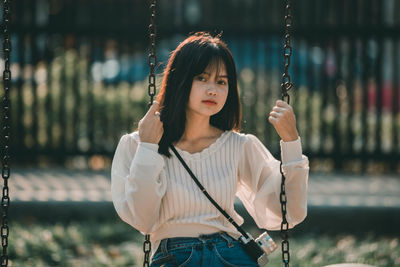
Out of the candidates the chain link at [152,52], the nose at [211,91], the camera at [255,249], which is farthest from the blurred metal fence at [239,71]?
the camera at [255,249]

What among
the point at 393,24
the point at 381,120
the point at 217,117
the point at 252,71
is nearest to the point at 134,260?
the point at 217,117

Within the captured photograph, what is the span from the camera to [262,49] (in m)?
7.23

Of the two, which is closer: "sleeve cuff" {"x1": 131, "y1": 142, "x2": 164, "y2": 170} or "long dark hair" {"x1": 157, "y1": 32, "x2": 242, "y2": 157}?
"sleeve cuff" {"x1": 131, "y1": 142, "x2": 164, "y2": 170}

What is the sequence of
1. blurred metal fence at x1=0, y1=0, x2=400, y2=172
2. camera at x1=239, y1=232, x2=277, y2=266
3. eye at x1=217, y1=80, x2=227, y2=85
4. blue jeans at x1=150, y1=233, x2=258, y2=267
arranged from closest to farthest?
1. blue jeans at x1=150, y1=233, x2=258, y2=267
2. camera at x1=239, y1=232, x2=277, y2=266
3. eye at x1=217, y1=80, x2=227, y2=85
4. blurred metal fence at x1=0, y1=0, x2=400, y2=172

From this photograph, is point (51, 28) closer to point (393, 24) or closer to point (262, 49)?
point (262, 49)

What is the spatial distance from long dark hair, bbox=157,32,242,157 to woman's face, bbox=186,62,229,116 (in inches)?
0.8

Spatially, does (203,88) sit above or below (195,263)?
above

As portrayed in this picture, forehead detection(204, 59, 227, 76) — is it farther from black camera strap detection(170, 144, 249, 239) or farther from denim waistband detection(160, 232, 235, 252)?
denim waistband detection(160, 232, 235, 252)

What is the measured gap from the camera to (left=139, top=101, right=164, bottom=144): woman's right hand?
2.71m

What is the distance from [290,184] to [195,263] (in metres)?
0.56

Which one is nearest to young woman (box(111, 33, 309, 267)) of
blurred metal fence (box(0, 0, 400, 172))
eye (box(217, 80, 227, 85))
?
eye (box(217, 80, 227, 85))

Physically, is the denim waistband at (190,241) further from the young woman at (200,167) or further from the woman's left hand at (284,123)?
the woman's left hand at (284,123)

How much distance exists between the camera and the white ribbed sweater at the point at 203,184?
8.73ft

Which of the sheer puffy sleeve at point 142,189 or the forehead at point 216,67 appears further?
the forehead at point 216,67
